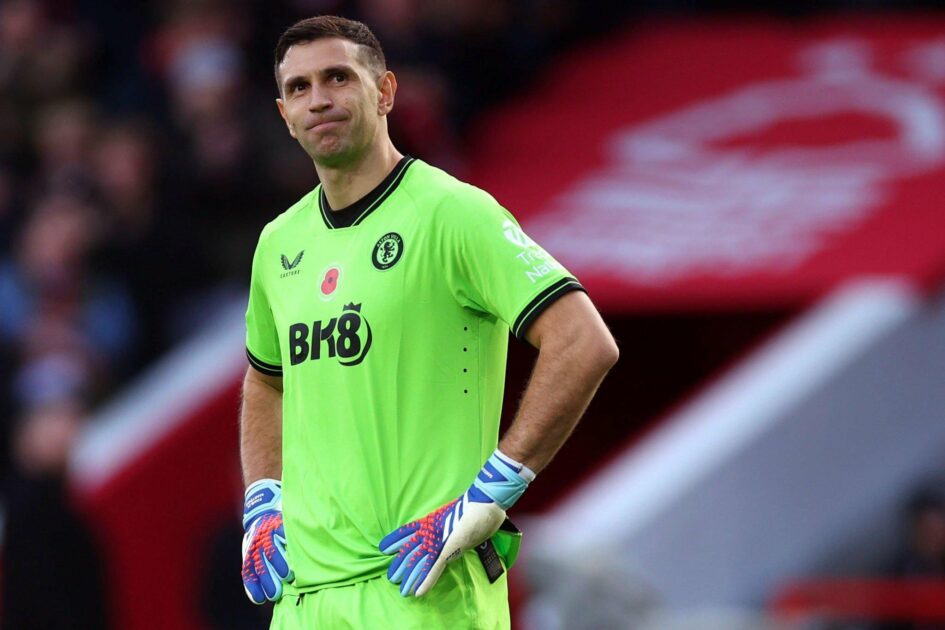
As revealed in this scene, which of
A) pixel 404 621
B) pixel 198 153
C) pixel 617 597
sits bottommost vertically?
pixel 617 597

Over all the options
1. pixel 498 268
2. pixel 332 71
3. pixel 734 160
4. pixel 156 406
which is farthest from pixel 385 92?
pixel 734 160

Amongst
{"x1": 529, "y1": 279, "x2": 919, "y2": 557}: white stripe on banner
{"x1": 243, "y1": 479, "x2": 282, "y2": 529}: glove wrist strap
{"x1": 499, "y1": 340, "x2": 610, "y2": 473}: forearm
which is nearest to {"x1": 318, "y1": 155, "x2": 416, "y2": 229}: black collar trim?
{"x1": 499, "y1": 340, "x2": 610, "y2": 473}: forearm

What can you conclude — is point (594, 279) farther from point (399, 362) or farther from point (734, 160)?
point (399, 362)

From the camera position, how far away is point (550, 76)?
14.5m

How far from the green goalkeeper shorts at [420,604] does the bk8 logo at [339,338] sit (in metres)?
0.53

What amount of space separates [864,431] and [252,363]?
19.2ft

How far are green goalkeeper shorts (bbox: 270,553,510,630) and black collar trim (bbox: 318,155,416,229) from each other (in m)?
0.85

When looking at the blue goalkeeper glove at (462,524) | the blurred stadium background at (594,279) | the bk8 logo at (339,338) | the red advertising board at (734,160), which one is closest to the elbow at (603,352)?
the blue goalkeeper glove at (462,524)

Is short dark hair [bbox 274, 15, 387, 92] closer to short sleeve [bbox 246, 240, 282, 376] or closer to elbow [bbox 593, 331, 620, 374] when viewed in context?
short sleeve [bbox 246, 240, 282, 376]

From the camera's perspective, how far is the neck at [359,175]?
4.88 metres

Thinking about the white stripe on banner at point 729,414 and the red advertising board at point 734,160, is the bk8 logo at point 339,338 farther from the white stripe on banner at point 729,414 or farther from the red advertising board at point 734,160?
the red advertising board at point 734,160

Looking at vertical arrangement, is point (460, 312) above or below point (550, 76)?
above

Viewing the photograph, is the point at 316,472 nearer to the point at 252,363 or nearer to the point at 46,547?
the point at 252,363

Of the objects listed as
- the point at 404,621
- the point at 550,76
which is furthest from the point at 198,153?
the point at 404,621
